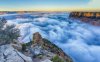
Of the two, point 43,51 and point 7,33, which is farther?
point 7,33

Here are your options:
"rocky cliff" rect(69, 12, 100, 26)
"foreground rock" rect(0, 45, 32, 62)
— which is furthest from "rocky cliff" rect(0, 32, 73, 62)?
"rocky cliff" rect(69, 12, 100, 26)

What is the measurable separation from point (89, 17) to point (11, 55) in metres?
1.75

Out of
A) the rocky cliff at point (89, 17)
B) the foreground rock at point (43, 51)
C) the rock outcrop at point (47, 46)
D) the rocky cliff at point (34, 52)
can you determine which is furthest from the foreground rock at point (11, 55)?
the rocky cliff at point (89, 17)

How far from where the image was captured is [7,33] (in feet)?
19.5

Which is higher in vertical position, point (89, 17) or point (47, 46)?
point (89, 17)

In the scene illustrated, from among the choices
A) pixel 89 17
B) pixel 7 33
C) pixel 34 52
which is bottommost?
pixel 34 52

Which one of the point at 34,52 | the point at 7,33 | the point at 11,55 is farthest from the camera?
the point at 7,33

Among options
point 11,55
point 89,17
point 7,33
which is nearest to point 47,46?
point 11,55

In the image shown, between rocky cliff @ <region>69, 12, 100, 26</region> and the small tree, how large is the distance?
1210mm

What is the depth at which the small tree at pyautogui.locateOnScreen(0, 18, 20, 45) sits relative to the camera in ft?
19.2

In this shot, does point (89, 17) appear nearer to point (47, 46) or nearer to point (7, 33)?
point (47, 46)

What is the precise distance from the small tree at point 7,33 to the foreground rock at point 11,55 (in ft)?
0.58

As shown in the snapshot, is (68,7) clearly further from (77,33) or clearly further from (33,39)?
(33,39)

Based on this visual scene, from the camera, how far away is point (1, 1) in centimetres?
605
